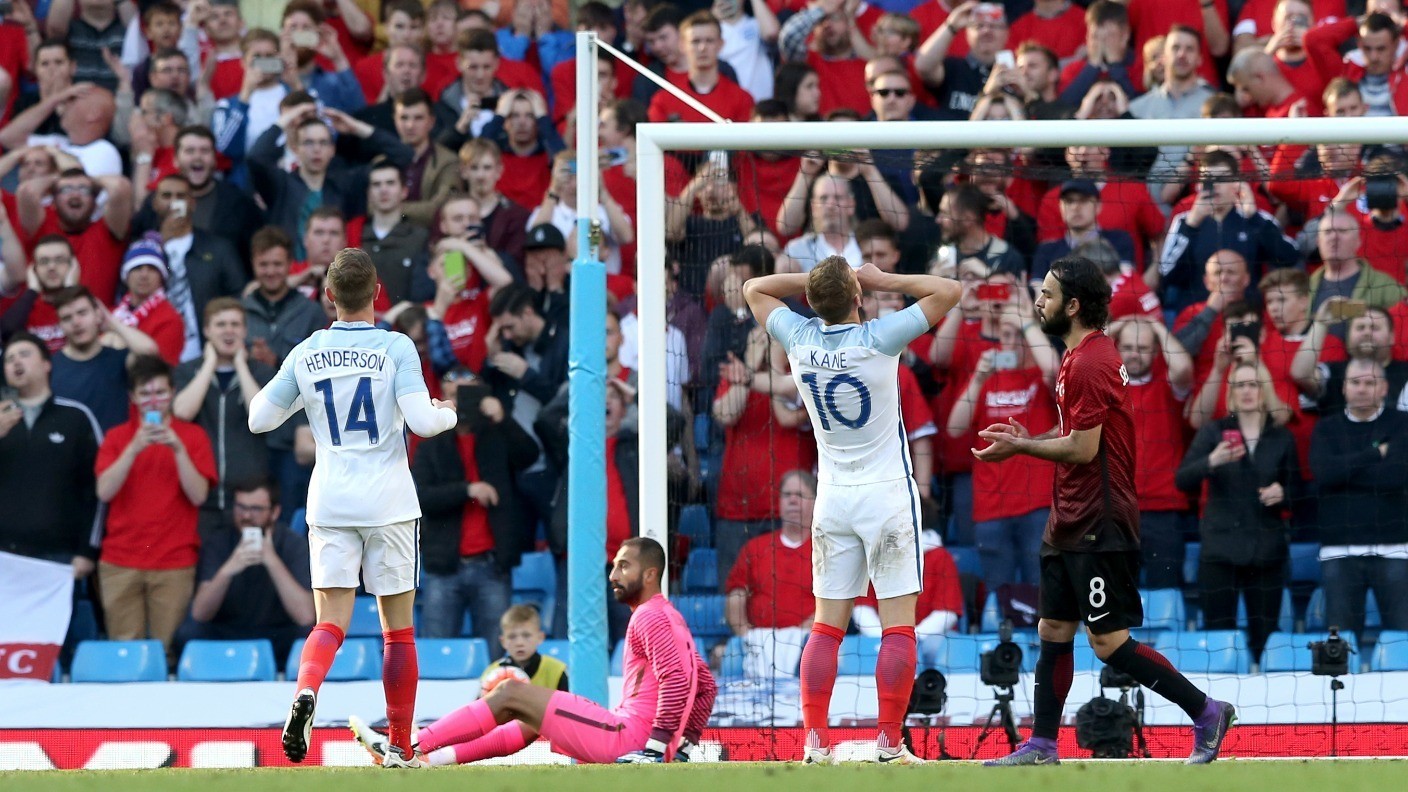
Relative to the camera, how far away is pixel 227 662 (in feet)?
32.3

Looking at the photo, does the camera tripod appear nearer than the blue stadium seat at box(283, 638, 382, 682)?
Yes

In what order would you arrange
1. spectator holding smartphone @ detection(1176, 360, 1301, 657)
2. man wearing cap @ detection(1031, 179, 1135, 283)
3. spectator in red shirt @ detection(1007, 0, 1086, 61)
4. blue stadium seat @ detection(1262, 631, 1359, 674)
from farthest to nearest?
spectator in red shirt @ detection(1007, 0, 1086, 61) → man wearing cap @ detection(1031, 179, 1135, 283) → spectator holding smartphone @ detection(1176, 360, 1301, 657) → blue stadium seat @ detection(1262, 631, 1359, 674)

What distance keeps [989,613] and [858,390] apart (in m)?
3.33

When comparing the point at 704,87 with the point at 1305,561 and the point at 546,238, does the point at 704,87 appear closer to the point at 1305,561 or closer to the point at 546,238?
the point at 546,238

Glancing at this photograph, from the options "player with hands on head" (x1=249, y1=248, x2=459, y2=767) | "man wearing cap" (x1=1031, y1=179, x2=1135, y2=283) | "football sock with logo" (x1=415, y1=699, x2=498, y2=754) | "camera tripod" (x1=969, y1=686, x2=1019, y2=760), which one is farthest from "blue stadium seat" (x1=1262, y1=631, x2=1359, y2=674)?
"player with hands on head" (x1=249, y1=248, x2=459, y2=767)

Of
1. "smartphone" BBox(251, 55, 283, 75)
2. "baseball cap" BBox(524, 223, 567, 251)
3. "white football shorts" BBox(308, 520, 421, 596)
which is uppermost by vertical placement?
"smartphone" BBox(251, 55, 283, 75)

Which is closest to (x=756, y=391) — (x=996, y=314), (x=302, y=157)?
(x=996, y=314)

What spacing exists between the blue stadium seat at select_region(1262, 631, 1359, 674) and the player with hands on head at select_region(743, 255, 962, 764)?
3329mm

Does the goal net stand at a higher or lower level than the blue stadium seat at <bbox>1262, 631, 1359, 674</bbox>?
higher

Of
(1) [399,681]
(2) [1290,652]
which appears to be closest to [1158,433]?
(2) [1290,652]

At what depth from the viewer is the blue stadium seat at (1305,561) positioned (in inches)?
373

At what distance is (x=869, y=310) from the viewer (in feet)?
33.1

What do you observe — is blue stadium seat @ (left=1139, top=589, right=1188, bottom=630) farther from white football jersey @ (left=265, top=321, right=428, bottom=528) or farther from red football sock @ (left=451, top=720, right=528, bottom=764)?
white football jersey @ (left=265, top=321, right=428, bottom=528)

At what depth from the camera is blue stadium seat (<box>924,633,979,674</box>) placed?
364 inches
